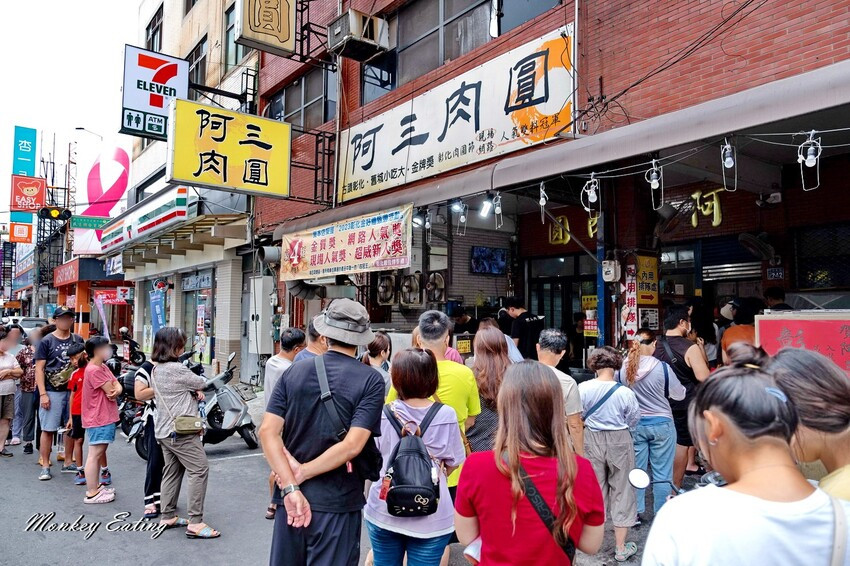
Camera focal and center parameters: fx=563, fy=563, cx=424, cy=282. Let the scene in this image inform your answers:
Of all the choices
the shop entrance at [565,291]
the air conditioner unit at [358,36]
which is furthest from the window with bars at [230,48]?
the shop entrance at [565,291]

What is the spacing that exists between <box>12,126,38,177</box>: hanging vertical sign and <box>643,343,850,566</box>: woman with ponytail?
101ft

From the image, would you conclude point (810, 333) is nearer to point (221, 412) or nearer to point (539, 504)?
point (539, 504)

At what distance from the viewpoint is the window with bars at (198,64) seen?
1888cm

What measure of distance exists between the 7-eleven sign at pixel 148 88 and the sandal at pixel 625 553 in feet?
45.0

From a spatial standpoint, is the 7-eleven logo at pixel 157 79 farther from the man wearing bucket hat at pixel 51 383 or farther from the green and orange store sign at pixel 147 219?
the man wearing bucket hat at pixel 51 383

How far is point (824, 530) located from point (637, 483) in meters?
1.34

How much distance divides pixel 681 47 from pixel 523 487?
21.0 feet

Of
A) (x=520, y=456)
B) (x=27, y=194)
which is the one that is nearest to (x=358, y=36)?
(x=520, y=456)

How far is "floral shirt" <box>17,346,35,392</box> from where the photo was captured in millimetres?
8180

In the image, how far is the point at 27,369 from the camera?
8188mm

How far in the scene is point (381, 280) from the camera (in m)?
11.9

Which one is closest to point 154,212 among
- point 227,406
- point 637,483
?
point 227,406

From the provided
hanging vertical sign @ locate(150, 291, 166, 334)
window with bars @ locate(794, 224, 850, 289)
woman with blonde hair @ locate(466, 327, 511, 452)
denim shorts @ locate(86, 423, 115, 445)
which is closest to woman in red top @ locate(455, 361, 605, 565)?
woman with blonde hair @ locate(466, 327, 511, 452)

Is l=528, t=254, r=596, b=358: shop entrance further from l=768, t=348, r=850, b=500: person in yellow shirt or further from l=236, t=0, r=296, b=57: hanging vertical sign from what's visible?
l=768, t=348, r=850, b=500: person in yellow shirt
